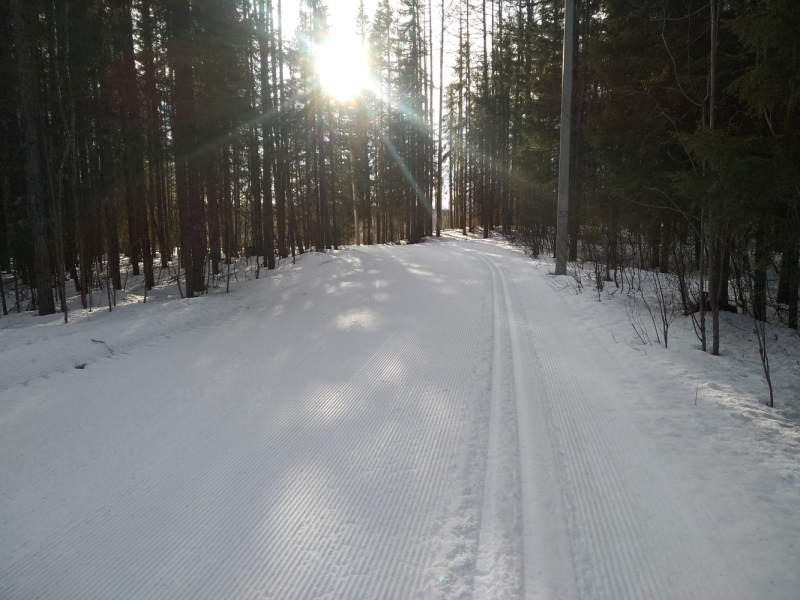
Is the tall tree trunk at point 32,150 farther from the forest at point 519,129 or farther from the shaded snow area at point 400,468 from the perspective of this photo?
the shaded snow area at point 400,468

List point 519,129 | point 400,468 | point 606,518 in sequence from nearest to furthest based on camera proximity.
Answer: point 606,518 → point 400,468 → point 519,129

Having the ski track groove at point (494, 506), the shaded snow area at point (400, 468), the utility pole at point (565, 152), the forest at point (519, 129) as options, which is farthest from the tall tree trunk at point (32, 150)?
the utility pole at point (565, 152)

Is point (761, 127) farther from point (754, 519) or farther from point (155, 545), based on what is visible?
point (155, 545)

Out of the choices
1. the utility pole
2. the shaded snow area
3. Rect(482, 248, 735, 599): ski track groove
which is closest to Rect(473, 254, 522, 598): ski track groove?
the shaded snow area

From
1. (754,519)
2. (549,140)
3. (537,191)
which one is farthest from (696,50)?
(537,191)

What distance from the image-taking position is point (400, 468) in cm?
360

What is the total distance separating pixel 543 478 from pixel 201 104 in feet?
39.6

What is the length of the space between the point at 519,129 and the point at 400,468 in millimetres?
18649

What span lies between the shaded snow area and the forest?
215 cm

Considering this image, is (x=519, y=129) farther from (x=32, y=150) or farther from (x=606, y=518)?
(x=606, y=518)

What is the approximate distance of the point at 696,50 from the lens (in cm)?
808

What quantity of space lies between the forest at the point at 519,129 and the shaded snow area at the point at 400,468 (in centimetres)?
215

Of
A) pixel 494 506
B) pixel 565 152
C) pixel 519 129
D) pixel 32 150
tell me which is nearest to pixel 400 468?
pixel 494 506

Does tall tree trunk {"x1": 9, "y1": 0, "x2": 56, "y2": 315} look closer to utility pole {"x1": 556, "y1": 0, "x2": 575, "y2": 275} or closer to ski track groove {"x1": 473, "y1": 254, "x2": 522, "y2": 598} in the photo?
ski track groove {"x1": 473, "y1": 254, "x2": 522, "y2": 598}
